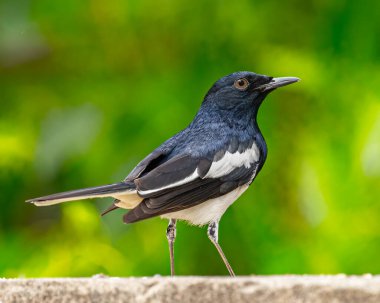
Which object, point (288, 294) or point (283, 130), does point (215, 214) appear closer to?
point (288, 294)

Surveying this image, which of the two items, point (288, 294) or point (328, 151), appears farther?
point (328, 151)

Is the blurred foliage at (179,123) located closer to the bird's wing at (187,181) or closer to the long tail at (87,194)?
the bird's wing at (187,181)

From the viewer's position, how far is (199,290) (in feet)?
6.11

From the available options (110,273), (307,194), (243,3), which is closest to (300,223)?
(307,194)

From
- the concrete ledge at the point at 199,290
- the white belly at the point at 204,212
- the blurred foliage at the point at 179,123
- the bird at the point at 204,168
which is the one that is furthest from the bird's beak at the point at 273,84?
the concrete ledge at the point at 199,290

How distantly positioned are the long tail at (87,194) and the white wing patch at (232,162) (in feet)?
0.91

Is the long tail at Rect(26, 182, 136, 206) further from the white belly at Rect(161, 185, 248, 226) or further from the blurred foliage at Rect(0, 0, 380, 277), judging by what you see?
the blurred foliage at Rect(0, 0, 380, 277)

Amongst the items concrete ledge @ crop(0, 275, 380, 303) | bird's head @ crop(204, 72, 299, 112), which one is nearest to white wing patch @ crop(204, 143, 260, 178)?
bird's head @ crop(204, 72, 299, 112)

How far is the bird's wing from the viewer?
2.69m

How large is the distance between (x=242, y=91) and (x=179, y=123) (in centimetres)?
121

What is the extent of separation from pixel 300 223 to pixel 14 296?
2342 mm

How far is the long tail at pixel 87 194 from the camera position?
2611mm

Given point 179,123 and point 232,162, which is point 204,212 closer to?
point 232,162

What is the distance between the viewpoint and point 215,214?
116 inches
